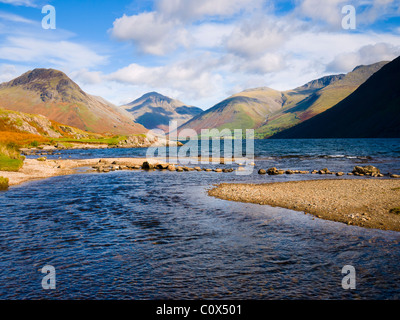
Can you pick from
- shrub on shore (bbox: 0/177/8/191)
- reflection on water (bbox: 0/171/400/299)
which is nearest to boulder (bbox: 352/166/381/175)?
reflection on water (bbox: 0/171/400/299)

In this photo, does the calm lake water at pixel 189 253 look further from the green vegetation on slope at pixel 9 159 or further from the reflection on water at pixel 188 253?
the green vegetation on slope at pixel 9 159

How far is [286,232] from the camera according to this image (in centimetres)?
2048

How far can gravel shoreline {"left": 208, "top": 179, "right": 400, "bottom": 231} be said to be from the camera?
893 inches

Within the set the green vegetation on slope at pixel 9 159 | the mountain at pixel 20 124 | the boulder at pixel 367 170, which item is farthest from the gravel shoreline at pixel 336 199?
the mountain at pixel 20 124

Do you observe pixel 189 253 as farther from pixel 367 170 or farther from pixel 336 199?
pixel 367 170

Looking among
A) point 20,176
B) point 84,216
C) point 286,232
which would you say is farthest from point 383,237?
point 20,176

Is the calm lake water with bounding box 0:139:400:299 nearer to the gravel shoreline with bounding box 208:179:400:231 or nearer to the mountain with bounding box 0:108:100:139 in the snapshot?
the gravel shoreline with bounding box 208:179:400:231

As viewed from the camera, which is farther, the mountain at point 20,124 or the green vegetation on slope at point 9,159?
the mountain at point 20,124

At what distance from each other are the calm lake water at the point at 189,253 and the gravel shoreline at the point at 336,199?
1.79 meters

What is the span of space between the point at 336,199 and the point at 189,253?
1907cm

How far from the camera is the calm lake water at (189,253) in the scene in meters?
12.9

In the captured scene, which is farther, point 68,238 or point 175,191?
point 175,191

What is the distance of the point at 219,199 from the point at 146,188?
13856 millimetres
